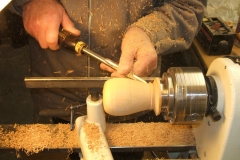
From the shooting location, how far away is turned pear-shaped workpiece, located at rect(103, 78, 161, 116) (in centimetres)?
66

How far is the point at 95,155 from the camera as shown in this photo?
0.71 m

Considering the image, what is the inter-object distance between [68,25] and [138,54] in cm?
30

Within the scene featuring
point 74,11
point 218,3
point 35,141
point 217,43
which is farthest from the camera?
point 218,3

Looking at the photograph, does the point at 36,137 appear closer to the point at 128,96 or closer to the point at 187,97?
the point at 128,96

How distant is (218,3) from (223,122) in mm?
1489

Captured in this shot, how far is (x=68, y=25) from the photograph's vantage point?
1065 millimetres

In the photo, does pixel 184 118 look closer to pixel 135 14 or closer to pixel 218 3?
pixel 135 14

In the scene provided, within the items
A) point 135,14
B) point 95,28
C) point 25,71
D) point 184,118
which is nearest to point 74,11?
point 95,28

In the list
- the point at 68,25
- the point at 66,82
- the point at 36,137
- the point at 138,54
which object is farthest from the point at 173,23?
the point at 36,137

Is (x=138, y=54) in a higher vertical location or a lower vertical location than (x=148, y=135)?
higher

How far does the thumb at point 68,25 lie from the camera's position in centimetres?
104

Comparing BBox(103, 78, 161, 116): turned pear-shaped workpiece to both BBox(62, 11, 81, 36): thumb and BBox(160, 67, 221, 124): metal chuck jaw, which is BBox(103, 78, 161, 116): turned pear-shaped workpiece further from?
BBox(62, 11, 81, 36): thumb

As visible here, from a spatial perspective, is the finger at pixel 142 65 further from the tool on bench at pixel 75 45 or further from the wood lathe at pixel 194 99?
the wood lathe at pixel 194 99

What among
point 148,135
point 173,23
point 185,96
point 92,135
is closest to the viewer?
point 185,96
